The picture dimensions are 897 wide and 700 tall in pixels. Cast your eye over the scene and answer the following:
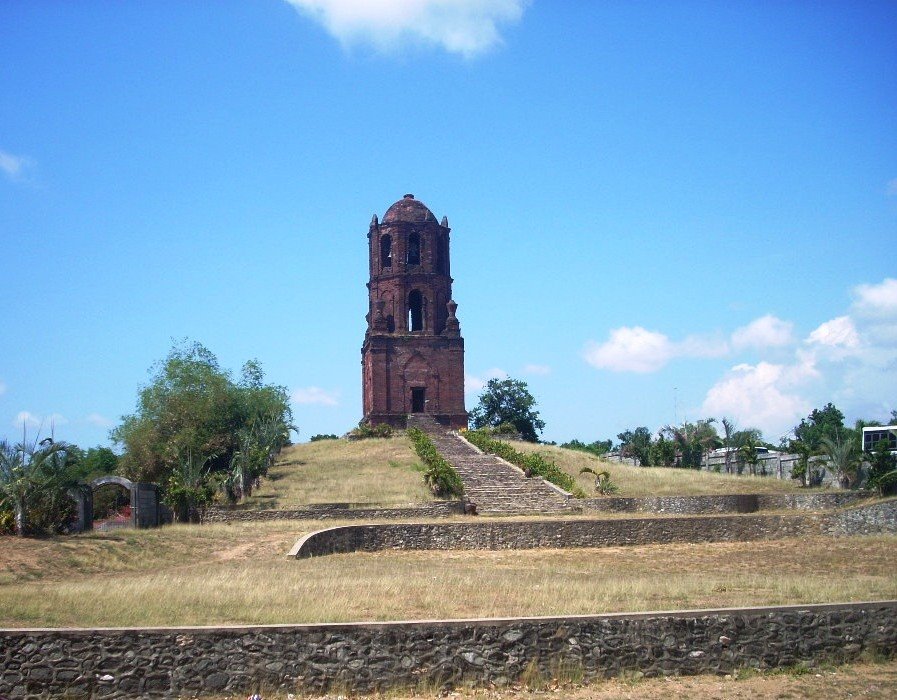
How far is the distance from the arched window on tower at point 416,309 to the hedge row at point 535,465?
12.1m

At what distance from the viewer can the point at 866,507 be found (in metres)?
27.3

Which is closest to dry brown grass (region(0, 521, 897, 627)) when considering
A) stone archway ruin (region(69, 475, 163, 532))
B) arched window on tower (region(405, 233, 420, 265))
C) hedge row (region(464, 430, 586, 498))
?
stone archway ruin (region(69, 475, 163, 532))

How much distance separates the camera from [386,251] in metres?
58.1

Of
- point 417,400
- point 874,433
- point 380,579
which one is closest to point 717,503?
point 380,579

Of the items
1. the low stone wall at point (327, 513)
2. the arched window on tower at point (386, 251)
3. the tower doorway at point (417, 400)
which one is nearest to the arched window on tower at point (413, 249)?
the arched window on tower at point (386, 251)

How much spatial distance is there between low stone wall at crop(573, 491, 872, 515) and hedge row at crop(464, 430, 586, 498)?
227cm

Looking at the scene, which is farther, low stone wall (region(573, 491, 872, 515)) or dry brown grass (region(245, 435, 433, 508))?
dry brown grass (region(245, 435, 433, 508))

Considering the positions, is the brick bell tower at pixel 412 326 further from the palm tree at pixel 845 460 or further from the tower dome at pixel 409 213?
the palm tree at pixel 845 460

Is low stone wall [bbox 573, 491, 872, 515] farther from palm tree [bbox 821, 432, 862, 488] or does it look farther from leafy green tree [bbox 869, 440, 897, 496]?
palm tree [bbox 821, 432, 862, 488]

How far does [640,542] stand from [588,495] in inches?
411

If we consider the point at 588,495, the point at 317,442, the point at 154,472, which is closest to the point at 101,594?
the point at 588,495

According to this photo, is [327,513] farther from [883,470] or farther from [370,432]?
[370,432]

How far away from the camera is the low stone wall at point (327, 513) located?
96.0 feet

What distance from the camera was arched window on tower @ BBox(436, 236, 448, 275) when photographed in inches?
2272
